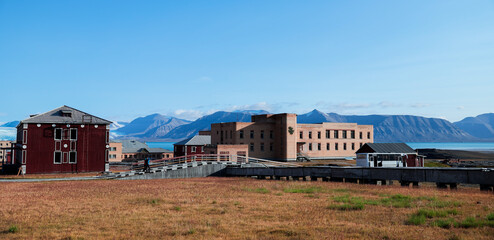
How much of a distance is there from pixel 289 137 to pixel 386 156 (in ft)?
99.9

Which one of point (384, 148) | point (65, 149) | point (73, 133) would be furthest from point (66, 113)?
point (384, 148)

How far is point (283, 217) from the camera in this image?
1628 cm

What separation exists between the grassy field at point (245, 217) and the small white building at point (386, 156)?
3196 centimetres

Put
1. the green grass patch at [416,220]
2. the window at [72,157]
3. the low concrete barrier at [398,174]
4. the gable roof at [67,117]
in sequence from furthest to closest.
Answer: the window at [72,157] < the gable roof at [67,117] < the low concrete barrier at [398,174] < the green grass patch at [416,220]

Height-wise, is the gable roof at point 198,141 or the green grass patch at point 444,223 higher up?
the gable roof at point 198,141

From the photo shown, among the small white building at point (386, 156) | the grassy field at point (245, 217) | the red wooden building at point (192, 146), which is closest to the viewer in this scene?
the grassy field at point (245, 217)

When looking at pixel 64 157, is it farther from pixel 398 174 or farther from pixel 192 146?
pixel 398 174

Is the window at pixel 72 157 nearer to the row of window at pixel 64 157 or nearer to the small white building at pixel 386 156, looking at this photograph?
the row of window at pixel 64 157

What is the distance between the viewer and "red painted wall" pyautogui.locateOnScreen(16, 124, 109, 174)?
49.1 m

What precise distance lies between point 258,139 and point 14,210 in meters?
67.2

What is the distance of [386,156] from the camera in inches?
2180

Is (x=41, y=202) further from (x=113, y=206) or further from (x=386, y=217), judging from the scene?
(x=386, y=217)

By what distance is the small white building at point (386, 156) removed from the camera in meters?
54.4

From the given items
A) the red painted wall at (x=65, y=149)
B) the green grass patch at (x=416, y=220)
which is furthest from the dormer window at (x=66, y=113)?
the green grass patch at (x=416, y=220)
